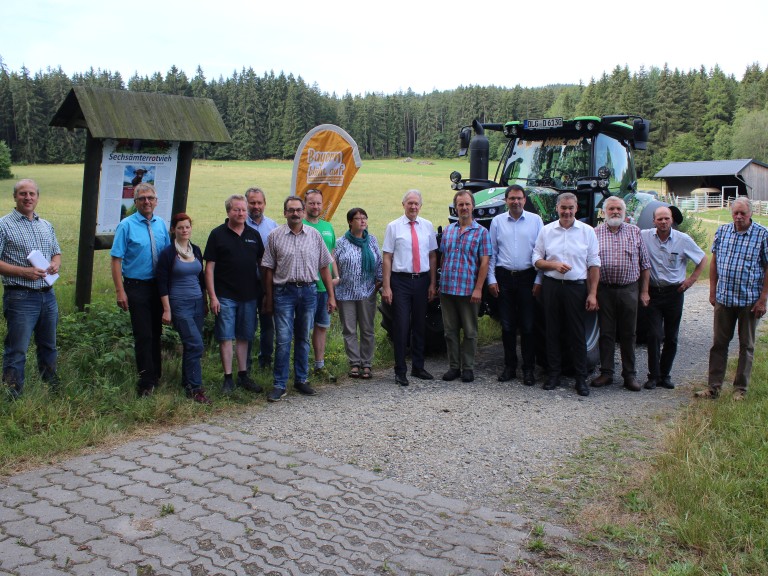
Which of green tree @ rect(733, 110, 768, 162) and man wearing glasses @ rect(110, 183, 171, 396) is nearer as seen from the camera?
man wearing glasses @ rect(110, 183, 171, 396)

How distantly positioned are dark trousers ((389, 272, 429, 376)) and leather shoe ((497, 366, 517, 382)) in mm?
819

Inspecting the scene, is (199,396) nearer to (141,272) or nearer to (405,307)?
(141,272)

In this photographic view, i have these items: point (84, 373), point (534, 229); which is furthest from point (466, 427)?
point (84, 373)

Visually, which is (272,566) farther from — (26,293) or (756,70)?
(756,70)

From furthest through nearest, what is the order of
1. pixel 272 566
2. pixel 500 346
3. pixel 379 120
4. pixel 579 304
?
pixel 379 120
pixel 500 346
pixel 579 304
pixel 272 566

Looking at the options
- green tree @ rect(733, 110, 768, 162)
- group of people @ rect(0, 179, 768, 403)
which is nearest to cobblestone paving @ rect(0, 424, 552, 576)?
group of people @ rect(0, 179, 768, 403)

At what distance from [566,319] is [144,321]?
12.9ft

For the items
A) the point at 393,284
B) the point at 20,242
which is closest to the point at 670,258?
the point at 393,284

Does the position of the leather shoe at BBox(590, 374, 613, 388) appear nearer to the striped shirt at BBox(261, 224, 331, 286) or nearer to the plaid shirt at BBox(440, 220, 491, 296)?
the plaid shirt at BBox(440, 220, 491, 296)

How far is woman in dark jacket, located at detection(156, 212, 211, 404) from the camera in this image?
5754mm

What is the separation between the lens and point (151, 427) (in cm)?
531

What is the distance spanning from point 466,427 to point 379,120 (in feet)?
279

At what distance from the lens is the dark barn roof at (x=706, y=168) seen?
54.0 meters

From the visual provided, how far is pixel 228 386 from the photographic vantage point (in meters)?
6.14
